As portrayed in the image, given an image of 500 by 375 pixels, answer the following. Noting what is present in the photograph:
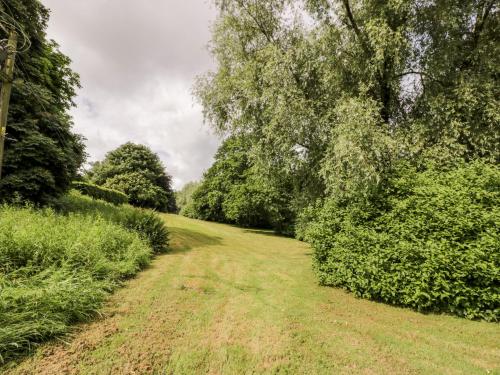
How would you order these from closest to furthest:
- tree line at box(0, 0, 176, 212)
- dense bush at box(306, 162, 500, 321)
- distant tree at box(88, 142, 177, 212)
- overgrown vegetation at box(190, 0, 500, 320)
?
dense bush at box(306, 162, 500, 321), overgrown vegetation at box(190, 0, 500, 320), tree line at box(0, 0, 176, 212), distant tree at box(88, 142, 177, 212)

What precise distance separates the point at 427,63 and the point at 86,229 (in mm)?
11282

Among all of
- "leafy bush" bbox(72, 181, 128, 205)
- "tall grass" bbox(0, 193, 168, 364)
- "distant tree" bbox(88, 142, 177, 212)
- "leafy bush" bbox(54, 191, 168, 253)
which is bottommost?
"tall grass" bbox(0, 193, 168, 364)

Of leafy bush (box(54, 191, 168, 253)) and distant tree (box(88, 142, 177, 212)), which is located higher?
distant tree (box(88, 142, 177, 212))

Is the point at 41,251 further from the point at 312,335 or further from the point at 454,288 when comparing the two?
the point at 454,288

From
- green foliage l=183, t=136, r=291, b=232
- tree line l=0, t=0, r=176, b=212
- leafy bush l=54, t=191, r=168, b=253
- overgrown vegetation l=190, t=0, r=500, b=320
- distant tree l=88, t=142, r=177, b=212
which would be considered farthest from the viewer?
distant tree l=88, t=142, r=177, b=212

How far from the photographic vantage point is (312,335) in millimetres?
4402

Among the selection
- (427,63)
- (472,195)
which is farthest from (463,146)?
(427,63)

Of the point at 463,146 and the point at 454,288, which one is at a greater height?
the point at 463,146

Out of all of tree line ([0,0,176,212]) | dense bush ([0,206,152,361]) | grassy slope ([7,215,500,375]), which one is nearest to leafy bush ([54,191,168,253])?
tree line ([0,0,176,212])

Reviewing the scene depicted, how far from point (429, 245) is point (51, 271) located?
24.6 feet

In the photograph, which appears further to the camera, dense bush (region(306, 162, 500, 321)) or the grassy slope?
dense bush (region(306, 162, 500, 321))

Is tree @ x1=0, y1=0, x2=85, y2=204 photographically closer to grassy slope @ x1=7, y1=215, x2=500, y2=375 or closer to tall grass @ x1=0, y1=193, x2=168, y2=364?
tall grass @ x1=0, y1=193, x2=168, y2=364

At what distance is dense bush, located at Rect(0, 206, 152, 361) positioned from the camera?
3.54m

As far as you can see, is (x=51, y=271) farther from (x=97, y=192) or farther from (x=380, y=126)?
(x=97, y=192)
